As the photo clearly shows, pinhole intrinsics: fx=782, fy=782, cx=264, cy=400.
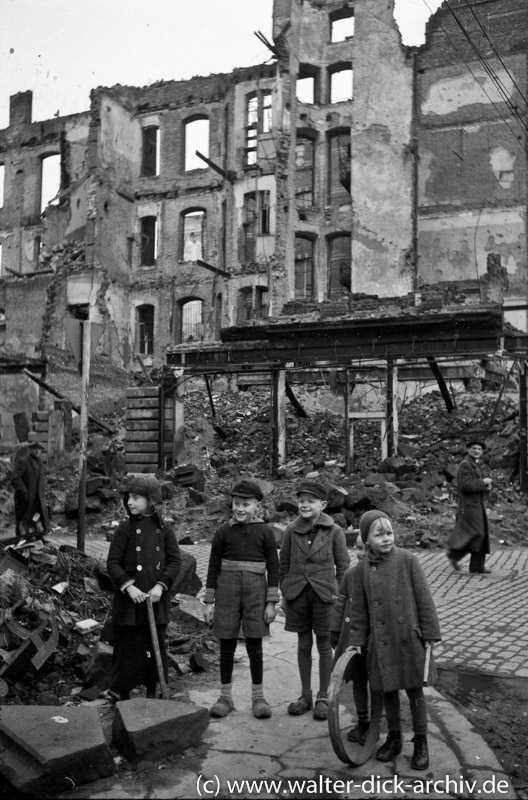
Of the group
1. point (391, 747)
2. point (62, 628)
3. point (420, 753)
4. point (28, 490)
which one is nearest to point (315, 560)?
point (391, 747)

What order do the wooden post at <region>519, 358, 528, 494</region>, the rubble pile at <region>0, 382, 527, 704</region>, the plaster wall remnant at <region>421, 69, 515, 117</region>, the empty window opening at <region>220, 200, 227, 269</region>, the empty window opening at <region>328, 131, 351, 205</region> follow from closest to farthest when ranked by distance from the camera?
the rubble pile at <region>0, 382, 527, 704</region> → the wooden post at <region>519, 358, 528, 494</region> → the plaster wall remnant at <region>421, 69, 515, 117</region> → the empty window opening at <region>220, 200, 227, 269</region> → the empty window opening at <region>328, 131, 351, 205</region>

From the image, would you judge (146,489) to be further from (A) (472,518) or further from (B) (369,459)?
(B) (369,459)

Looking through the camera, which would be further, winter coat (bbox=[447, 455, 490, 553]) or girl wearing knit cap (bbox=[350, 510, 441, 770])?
winter coat (bbox=[447, 455, 490, 553])

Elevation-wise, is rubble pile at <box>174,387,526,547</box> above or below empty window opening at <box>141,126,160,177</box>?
below

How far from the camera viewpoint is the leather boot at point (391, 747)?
4.21m

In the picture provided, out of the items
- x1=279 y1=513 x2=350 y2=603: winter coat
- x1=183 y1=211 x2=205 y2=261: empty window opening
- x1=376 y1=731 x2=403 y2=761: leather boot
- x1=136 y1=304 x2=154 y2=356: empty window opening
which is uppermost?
x1=183 y1=211 x2=205 y2=261: empty window opening

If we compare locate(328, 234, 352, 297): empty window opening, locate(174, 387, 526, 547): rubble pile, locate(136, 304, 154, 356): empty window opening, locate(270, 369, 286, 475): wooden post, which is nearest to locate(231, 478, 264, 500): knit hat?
locate(174, 387, 526, 547): rubble pile

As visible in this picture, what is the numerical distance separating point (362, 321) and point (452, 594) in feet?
32.1

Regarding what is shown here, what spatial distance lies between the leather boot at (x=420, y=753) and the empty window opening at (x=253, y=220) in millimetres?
28275

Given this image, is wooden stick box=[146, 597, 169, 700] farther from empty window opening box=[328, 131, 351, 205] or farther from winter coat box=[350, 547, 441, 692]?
empty window opening box=[328, 131, 351, 205]

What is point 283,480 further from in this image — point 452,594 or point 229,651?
point 229,651

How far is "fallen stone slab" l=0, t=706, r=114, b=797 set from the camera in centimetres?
374

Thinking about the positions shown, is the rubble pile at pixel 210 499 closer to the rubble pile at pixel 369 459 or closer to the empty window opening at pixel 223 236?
the rubble pile at pixel 369 459

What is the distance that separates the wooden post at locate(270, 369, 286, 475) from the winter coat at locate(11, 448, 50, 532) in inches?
286
